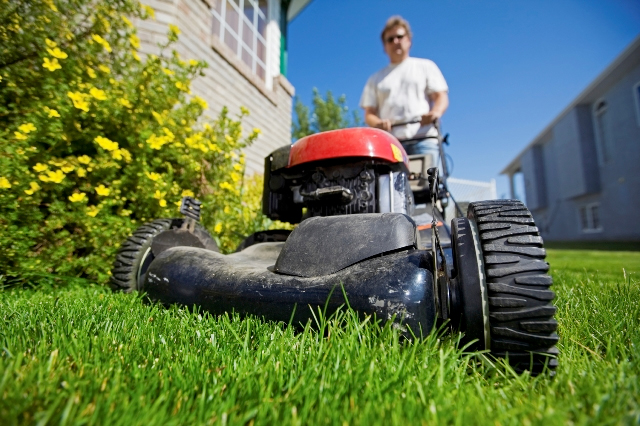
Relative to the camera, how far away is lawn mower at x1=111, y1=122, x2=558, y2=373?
1061 mm

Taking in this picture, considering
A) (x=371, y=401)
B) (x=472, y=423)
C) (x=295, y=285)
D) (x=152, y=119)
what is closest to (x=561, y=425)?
(x=472, y=423)

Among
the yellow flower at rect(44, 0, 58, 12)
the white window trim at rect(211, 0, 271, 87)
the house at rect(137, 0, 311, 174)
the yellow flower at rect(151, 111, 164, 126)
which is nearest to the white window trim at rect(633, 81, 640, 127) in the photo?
the house at rect(137, 0, 311, 174)

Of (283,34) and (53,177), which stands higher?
(283,34)

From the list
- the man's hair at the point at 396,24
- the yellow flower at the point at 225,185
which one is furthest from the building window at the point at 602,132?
the yellow flower at the point at 225,185

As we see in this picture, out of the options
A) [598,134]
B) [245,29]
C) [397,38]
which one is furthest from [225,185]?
[598,134]

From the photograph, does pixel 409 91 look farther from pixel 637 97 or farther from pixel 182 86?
pixel 637 97

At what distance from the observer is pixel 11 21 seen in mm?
2332

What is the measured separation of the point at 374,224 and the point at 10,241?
6.39ft

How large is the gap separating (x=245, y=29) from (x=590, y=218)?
18.3 metres

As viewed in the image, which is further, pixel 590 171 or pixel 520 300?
pixel 590 171

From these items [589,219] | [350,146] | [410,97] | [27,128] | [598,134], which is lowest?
[350,146]

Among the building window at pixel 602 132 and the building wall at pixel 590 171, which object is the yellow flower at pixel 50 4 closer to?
the building wall at pixel 590 171

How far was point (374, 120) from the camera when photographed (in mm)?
3059

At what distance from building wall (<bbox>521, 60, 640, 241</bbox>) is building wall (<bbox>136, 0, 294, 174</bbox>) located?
41.1ft
